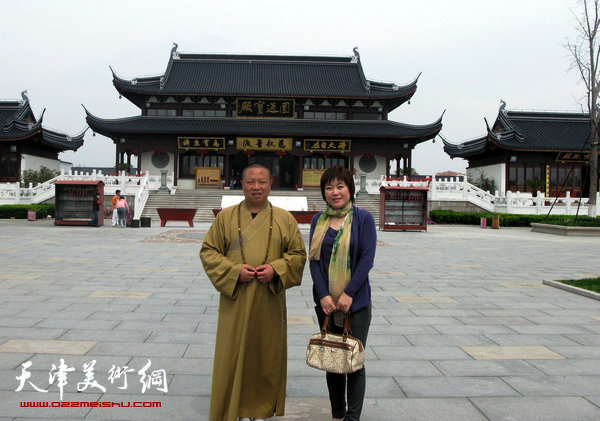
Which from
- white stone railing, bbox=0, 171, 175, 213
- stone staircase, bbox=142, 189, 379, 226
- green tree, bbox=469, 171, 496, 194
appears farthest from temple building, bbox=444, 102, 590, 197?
white stone railing, bbox=0, 171, 175, 213

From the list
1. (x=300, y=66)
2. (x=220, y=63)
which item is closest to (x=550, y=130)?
(x=300, y=66)

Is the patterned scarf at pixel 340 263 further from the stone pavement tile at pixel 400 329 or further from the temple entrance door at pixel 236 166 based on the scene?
the temple entrance door at pixel 236 166

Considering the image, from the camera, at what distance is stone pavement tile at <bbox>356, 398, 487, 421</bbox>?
9.06 feet

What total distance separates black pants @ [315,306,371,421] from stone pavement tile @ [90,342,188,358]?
5.44 ft

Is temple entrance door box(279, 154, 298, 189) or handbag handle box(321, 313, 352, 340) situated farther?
temple entrance door box(279, 154, 298, 189)

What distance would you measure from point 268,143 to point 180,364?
88.3 feet

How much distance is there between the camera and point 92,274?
7.37 meters

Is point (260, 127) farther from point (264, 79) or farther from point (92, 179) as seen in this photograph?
point (92, 179)

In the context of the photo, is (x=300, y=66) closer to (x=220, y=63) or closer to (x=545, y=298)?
(x=220, y=63)

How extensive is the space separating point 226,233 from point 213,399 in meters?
0.90

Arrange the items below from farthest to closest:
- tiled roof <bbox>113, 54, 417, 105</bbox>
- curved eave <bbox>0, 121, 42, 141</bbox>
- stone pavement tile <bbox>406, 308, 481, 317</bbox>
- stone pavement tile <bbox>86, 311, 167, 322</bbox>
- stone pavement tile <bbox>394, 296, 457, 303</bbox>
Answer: tiled roof <bbox>113, 54, 417, 105</bbox>
curved eave <bbox>0, 121, 42, 141</bbox>
stone pavement tile <bbox>394, 296, 457, 303</bbox>
stone pavement tile <bbox>406, 308, 481, 317</bbox>
stone pavement tile <bbox>86, 311, 167, 322</bbox>

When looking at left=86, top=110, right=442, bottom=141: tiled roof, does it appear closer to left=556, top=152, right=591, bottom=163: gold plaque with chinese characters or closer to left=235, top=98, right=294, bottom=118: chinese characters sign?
left=235, top=98, right=294, bottom=118: chinese characters sign

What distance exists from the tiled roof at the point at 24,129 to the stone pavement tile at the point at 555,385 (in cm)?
3000

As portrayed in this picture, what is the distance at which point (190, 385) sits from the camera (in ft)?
10.5
